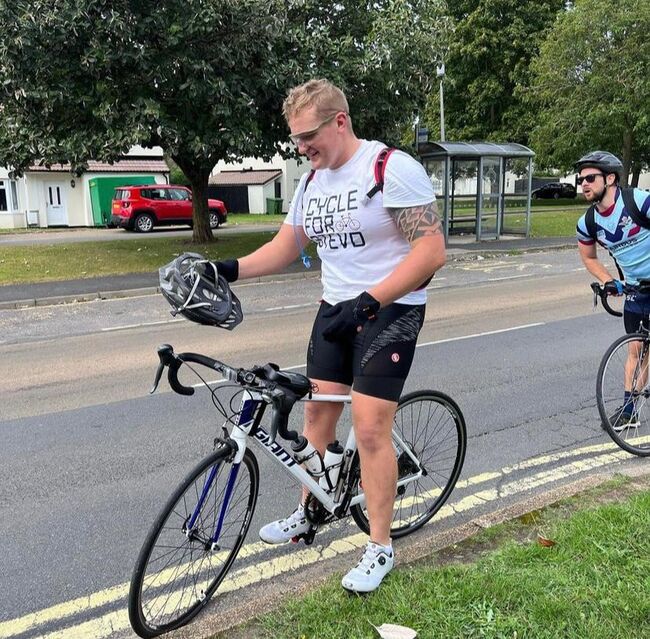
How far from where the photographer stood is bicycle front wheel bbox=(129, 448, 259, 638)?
8.12 feet

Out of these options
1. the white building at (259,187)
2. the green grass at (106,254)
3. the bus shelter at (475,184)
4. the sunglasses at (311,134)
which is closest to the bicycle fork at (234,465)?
the sunglasses at (311,134)

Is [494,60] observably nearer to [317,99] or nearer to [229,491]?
[317,99]

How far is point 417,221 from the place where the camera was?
2463 millimetres

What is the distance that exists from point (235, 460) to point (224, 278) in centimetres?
71

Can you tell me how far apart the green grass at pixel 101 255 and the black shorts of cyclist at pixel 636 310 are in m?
12.3

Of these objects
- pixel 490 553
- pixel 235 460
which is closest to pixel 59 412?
pixel 235 460

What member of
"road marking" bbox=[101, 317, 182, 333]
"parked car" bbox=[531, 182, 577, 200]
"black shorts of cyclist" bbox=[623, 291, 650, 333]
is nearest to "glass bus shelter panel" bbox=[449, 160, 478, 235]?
"road marking" bbox=[101, 317, 182, 333]

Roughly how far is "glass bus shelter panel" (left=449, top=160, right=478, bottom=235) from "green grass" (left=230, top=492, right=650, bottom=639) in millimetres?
18838

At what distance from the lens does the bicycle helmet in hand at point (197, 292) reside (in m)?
2.41

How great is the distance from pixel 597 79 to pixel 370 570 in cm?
2725

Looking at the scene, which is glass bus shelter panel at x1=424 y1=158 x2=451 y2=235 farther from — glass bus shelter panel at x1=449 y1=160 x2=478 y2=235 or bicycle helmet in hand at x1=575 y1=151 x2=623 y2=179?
bicycle helmet in hand at x1=575 y1=151 x2=623 y2=179

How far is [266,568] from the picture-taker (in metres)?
3.13

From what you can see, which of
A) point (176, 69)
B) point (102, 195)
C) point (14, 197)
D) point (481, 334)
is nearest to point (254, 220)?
point (102, 195)

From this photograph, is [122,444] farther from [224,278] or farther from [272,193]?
[272,193]
